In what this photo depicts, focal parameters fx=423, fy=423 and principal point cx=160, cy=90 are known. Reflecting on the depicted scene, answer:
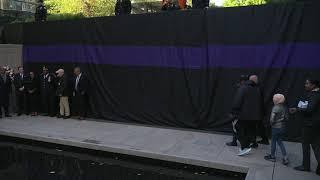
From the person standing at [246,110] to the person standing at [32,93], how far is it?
25.0 feet

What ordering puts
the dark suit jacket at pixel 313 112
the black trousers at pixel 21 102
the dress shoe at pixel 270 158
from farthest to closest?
the black trousers at pixel 21 102 → the dress shoe at pixel 270 158 → the dark suit jacket at pixel 313 112

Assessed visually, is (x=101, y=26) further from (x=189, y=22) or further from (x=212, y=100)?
(x=212, y=100)

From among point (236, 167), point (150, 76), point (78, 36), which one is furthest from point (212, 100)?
point (78, 36)

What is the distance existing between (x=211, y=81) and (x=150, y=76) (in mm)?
1970

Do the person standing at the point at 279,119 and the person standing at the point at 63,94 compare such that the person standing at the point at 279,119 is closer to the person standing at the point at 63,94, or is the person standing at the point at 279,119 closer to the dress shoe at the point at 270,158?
the dress shoe at the point at 270,158

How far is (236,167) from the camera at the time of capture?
26.7 feet

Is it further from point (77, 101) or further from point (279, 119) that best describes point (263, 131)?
point (77, 101)

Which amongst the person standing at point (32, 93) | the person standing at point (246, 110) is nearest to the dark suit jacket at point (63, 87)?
the person standing at point (32, 93)

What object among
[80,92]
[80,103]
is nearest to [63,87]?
[80,92]

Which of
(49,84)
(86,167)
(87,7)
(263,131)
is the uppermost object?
(87,7)

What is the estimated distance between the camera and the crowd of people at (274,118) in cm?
754

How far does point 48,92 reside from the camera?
45.6 feet

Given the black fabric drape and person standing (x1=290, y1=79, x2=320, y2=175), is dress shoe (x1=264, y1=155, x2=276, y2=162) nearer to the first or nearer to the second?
person standing (x1=290, y1=79, x2=320, y2=175)

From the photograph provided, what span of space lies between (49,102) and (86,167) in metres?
5.76
